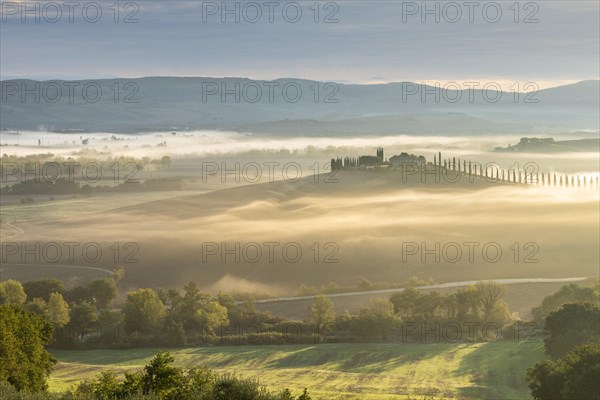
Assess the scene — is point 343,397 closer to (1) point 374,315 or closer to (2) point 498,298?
(1) point 374,315

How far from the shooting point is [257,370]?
432ft

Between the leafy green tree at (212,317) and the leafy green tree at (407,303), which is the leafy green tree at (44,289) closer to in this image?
the leafy green tree at (212,317)

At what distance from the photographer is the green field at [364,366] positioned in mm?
114494

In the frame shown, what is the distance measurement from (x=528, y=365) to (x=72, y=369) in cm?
6537

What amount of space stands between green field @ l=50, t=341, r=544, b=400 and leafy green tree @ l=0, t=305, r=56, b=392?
15.1 meters

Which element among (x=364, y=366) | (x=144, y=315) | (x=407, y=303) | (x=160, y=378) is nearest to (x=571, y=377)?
(x=160, y=378)

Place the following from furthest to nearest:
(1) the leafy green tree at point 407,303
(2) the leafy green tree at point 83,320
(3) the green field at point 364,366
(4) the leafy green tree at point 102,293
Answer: (4) the leafy green tree at point 102,293 → (1) the leafy green tree at point 407,303 → (2) the leafy green tree at point 83,320 → (3) the green field at point 364,366

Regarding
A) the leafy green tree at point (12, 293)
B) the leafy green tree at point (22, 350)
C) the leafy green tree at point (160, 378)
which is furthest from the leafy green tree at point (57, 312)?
the leafy green tree at point (160, 378)

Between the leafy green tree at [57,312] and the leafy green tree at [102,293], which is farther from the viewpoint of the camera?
the leafy green tree at [102,293]

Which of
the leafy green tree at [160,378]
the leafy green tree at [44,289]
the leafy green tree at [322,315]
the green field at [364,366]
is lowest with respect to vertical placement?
the green field at [364,366]

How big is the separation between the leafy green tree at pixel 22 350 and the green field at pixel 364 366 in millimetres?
15063

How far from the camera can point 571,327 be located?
5143 inches

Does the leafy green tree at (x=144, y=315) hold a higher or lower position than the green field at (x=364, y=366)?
higher

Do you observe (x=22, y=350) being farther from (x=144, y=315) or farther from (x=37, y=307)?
(x=37, y=307)
